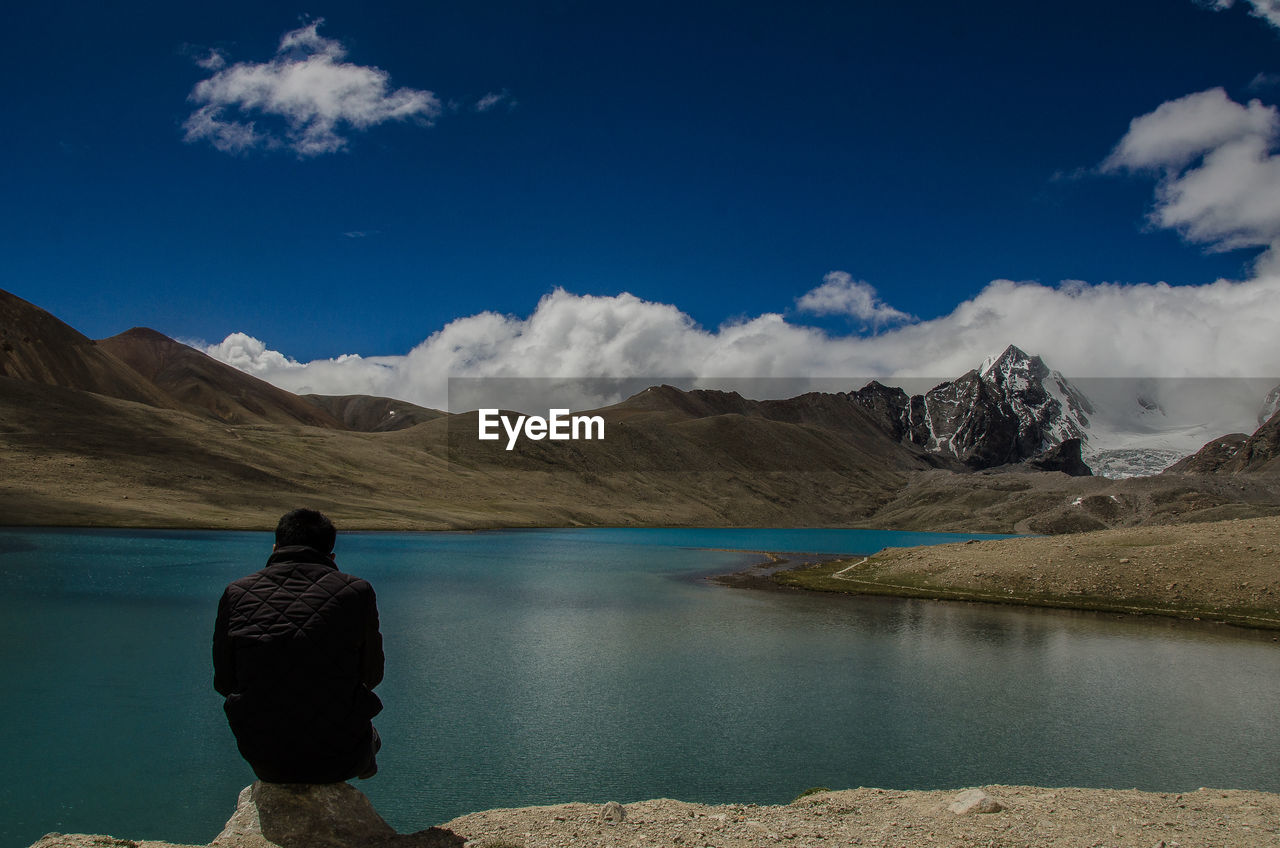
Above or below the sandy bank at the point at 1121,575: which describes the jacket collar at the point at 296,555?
above

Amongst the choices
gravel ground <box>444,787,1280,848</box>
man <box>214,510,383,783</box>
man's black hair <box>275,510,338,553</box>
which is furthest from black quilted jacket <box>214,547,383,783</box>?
gravel ground <box>444,787,1280,848</box>

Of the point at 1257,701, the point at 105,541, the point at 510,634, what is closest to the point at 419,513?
the point at 105,541

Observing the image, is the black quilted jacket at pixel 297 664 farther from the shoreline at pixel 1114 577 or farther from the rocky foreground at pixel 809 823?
the shoreline at pixel 1114 577

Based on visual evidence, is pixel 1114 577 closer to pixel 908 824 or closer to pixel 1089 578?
pixel 1089 578

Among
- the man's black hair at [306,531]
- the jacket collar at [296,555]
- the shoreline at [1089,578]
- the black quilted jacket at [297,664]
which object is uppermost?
the man's black hair at [306,531]

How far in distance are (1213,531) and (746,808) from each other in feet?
219

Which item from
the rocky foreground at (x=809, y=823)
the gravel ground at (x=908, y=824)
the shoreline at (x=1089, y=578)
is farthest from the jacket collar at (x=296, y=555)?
the shoreline at (x=1089, y=578)

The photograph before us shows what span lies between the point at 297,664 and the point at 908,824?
10.3 metres

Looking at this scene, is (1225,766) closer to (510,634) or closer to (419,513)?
(510,634)

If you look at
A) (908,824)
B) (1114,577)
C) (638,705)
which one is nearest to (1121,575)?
(1114,577)

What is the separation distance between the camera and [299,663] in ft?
29.9

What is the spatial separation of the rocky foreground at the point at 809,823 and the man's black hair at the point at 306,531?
2937mm

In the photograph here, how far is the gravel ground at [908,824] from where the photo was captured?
479 inches

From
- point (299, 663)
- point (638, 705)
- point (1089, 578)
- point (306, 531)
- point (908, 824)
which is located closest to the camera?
point (299, 663)
